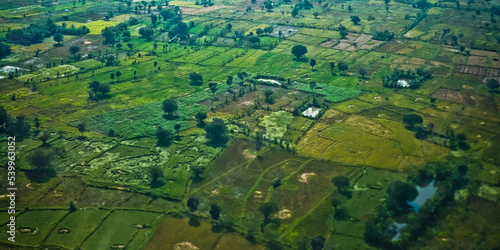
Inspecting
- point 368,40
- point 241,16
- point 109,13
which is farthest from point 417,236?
point 109,13

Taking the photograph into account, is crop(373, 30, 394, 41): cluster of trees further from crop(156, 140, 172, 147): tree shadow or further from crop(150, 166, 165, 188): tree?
crop(150, 166, 165, 188): tree

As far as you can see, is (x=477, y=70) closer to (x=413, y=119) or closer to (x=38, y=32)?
(x=413, y=119)

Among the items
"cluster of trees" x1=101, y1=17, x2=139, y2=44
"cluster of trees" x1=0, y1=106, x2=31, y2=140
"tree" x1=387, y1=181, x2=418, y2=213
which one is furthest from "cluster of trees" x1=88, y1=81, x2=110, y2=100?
"tree" x1=387, y1=181, x2=418, y2=213

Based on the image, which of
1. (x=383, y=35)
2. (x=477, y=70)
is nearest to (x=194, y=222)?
(x=477, y=70)

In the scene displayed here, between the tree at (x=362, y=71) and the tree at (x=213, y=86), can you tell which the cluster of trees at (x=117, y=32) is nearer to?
the tree at (x=213, y=86)

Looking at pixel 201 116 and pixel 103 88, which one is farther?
pixel 103 88

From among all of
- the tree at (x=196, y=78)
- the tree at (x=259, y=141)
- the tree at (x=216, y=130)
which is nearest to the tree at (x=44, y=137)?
the tree at (x=216, y=130)

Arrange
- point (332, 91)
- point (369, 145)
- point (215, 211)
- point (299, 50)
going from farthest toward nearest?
point (299, 50) < point (332, 91) < point (369, 145) < point (215, 211)
